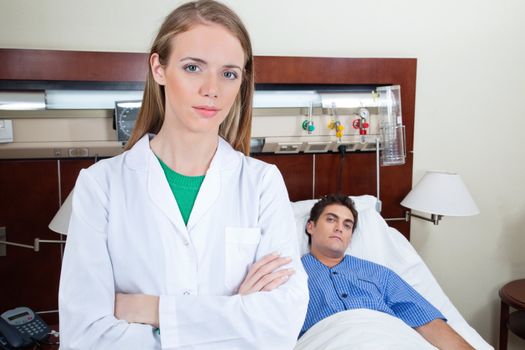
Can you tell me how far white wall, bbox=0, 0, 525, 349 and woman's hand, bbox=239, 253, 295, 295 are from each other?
5.64ft

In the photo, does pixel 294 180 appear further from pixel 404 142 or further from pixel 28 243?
pixel 28 243

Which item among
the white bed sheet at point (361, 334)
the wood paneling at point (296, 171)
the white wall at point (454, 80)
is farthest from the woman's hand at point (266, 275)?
the white wall at point (454, 80)

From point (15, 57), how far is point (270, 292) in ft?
5.97

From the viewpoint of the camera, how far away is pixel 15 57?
220 centimetres

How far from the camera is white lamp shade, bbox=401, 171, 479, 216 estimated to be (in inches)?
100.0

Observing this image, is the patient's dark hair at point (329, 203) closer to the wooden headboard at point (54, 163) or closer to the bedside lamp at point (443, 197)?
the wooden headboard at point (54, 163)

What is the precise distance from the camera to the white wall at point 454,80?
104 inches

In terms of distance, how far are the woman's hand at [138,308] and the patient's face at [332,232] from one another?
56.3 inches

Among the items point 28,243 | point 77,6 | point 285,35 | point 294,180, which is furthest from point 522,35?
point 28,243

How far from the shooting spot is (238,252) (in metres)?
1.19

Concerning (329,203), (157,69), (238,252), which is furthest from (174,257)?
(329,203)

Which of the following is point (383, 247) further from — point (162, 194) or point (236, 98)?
point (162, 194)

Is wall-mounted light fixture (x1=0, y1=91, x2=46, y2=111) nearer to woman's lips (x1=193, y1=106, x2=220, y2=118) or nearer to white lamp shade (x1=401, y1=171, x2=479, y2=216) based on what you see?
woman's lips (x1=193, y1=106, x2=220, y2=118)

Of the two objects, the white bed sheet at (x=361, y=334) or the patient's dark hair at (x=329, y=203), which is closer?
the white bed sheet at (x=361, y=334)
